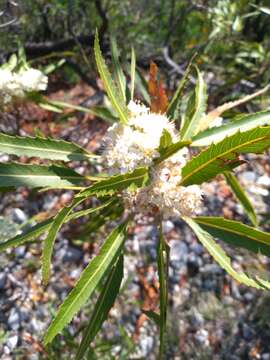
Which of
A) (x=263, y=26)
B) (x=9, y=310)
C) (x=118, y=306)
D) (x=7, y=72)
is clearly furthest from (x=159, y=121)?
(x=263, y=26)

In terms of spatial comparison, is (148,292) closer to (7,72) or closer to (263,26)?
(7,72)

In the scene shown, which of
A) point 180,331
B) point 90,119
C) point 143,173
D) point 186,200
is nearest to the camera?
point 143,173

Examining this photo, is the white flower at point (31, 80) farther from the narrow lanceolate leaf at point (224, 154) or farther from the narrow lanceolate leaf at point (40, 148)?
the narrow lanceolate leaf at point (224, 154)

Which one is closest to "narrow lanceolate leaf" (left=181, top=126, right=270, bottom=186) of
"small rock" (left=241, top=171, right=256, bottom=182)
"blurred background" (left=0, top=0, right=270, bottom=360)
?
"blurred background" (left=0, top=0, right=270, bottom=360)

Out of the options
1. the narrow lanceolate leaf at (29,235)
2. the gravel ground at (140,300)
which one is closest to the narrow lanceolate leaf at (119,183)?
the narrow lanceolate leaf at (29,235)

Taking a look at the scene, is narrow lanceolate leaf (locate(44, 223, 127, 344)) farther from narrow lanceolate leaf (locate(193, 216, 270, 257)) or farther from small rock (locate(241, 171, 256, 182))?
small rock (locate(241, 171, 256, 182))

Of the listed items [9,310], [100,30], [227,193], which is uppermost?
[100,30]
